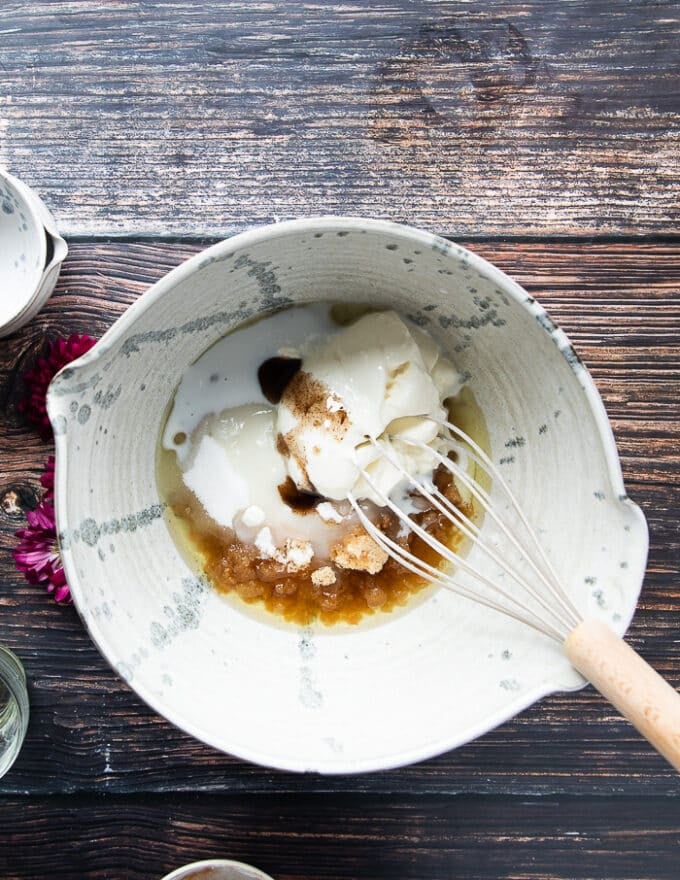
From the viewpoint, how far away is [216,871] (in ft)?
2.89

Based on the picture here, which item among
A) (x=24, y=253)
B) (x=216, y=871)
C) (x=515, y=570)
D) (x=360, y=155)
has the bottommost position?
(x=216, y=871)

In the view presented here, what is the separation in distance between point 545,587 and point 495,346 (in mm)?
229

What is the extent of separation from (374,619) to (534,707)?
208 mm

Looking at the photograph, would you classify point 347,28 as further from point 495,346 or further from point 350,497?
point 350,497

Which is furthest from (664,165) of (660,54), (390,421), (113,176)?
(113,176)

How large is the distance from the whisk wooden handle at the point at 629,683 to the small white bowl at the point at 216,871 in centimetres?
44

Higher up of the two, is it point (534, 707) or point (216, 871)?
point (534, 707)

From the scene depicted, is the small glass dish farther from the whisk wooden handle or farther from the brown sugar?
the whisk wooden handle

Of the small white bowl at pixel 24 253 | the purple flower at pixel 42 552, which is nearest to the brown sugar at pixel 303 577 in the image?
the purple flower at pixel 42 552

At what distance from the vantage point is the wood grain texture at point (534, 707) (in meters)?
0.86

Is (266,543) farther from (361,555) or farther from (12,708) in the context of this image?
(12,708)

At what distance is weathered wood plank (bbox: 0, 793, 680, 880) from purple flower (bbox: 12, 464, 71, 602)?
0.25m

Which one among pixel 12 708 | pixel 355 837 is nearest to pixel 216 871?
pixel 355 837

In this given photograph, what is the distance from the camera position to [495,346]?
785 millimetres
